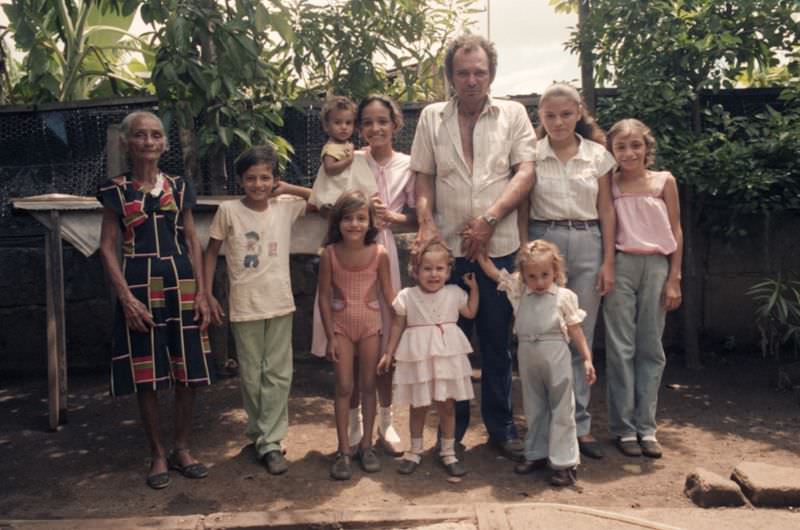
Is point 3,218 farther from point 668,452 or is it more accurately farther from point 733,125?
point 733,125

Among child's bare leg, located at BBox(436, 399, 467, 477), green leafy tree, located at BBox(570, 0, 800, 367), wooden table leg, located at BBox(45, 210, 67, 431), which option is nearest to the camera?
child's bare leg, located at BBox(436, 399, 467, 477)

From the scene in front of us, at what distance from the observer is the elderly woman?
148 inches


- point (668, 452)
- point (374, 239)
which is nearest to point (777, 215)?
point (668, 452)

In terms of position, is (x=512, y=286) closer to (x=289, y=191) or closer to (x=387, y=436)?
(x=387, y=436)

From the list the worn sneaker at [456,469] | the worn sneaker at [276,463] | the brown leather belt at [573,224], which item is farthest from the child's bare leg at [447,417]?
the brown leather belt at [573,224]

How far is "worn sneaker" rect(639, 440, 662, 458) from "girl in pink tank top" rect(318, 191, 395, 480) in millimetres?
1336

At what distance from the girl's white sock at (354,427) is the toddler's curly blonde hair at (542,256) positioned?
1.08m

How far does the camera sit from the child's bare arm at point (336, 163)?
13.3 ft

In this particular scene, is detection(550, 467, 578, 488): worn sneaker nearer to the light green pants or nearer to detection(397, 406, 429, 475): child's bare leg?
detection(397, 406, 429, 475): child's bare leg

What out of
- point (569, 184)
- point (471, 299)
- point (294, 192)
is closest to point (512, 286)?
point (471, 299)

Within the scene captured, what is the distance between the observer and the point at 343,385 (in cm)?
388

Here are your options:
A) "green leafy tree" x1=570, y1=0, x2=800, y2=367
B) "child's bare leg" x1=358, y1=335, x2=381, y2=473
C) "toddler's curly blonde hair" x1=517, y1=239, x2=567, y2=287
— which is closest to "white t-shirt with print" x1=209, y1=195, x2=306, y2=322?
"child's bare leg" x1=358, y1=335, x2=381, y2=473

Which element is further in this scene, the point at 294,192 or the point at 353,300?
the point at 294,192

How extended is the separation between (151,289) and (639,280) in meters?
2.38
